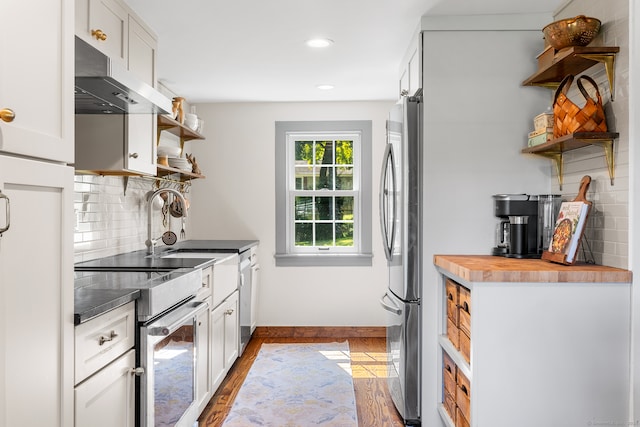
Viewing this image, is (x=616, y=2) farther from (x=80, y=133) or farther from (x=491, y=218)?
(x=80, y=133)

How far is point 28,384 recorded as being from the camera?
1.26 metres

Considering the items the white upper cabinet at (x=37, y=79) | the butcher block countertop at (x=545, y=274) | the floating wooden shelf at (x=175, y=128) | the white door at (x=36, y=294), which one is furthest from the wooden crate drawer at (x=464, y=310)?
the floating wooden shelf at (x=175, y=128)

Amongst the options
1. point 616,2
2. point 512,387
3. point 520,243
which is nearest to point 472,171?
point 520,243

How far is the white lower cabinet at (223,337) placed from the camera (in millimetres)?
3285

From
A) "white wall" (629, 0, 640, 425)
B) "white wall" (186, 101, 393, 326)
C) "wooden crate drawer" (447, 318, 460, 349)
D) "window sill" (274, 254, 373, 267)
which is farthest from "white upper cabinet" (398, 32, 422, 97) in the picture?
"window sill" (274, 254, 373, 267)

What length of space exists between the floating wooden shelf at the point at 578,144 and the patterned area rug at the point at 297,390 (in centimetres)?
183

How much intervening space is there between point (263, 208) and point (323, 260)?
775mm

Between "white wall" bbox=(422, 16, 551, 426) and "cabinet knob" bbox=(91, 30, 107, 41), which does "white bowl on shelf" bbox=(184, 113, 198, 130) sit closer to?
"cabinet knob" bbox=(91, 30, 107, 41)

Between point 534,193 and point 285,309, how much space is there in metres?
2.94

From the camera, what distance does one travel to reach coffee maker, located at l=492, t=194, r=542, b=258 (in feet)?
8.59

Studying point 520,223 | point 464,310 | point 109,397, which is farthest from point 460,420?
Result: point 109,397

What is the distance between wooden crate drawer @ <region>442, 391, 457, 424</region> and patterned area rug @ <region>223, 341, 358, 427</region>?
571 mm

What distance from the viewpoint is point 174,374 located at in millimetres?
2359

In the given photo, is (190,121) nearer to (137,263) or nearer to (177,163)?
(177,163)
